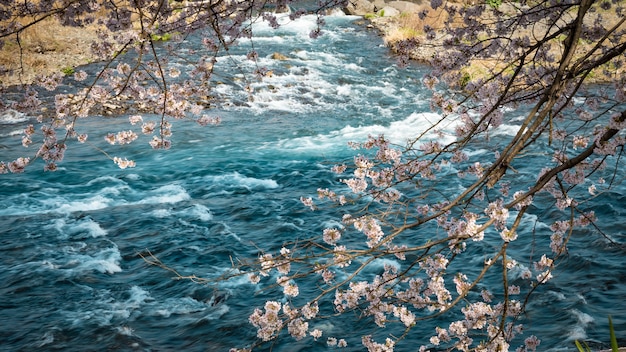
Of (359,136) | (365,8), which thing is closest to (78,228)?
(359,136)

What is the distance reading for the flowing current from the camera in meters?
6.34

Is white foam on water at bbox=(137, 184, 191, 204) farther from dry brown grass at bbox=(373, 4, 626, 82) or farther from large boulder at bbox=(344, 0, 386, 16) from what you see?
large boulder at bbox=(344, 0, 386, 16)

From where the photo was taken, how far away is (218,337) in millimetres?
6281

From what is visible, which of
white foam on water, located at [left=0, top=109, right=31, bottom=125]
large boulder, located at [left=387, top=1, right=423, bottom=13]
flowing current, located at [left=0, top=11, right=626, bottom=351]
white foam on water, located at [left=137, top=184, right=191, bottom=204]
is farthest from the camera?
large boulder, located at [left=387, top=1, right=423, bottom=13]

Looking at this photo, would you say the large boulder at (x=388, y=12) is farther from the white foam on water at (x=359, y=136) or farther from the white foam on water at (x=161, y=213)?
the white foam on water at (x=161, y=213)

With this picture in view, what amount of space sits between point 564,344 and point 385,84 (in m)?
12.7

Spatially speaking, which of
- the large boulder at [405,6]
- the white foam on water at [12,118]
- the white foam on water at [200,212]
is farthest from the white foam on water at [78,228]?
the large boulder at [405,6]

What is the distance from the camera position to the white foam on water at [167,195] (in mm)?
10188

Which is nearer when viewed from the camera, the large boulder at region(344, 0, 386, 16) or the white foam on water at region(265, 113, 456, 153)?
the white foam on water at region(265, 113, 456, 153)

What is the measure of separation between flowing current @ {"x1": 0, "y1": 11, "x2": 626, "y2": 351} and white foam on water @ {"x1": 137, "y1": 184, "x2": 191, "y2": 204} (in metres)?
0.03

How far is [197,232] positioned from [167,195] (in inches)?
71.4

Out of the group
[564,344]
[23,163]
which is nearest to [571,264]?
[564,344]

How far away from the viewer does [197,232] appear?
888 cm

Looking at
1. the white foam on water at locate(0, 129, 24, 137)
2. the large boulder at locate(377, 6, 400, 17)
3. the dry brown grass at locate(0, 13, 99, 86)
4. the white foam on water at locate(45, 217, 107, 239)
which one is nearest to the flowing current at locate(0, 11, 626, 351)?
the white foam on water at locate(45, 217, 107, 239)
